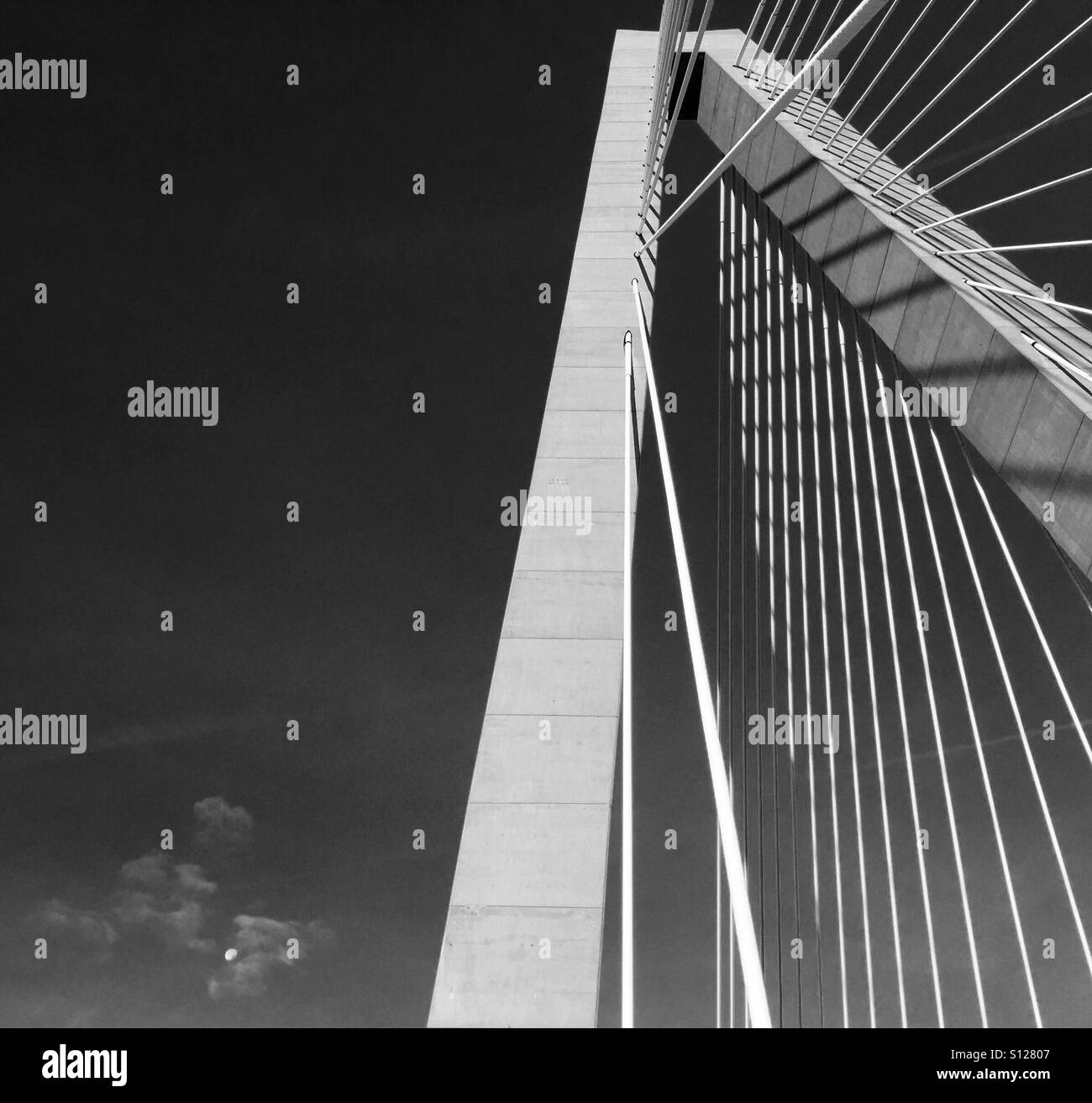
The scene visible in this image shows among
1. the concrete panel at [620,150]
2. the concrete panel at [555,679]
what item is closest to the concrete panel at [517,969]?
the concrete panel at [555,679]

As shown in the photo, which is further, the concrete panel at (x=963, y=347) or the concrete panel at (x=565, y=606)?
the concrete panel at (x=565, y=606)

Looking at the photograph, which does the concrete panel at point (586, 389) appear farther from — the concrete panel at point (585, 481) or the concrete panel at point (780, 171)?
the concrete panel at point (780, 171)

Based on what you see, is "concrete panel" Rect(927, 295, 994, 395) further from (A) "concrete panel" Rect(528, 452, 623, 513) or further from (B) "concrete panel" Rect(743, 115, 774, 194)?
(B) "concrete panel" Rect(743, 115, 774, 194)

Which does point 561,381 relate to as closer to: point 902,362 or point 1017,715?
point 902,362

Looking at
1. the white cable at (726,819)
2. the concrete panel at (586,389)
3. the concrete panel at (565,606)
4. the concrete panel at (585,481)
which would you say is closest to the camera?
the white cable at (726,819)

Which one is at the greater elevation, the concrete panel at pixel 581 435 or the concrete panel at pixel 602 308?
the concrete panel at pixel 602 308

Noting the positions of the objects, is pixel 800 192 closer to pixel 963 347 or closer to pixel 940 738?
pixel 963 347

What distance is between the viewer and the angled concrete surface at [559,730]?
561 centimetres

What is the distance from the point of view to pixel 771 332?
945 cm

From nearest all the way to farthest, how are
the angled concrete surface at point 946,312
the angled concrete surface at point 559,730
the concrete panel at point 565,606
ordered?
1. the angled concrete surface at point 559,730
2. the angled concrete surface at point 946,312
3. the concrete panel at point 565,606

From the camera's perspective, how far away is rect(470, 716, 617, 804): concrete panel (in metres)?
6.28

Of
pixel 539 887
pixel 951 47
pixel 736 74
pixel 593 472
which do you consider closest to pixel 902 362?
pixel 593 472

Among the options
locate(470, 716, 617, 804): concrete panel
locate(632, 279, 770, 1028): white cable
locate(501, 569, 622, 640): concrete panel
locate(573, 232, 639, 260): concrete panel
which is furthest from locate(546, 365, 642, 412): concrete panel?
locate(632, 279, 770, 1028): white cable

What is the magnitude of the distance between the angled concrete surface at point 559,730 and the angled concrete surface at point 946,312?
1.63 metres
